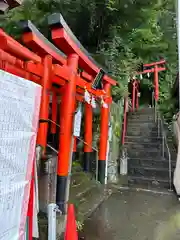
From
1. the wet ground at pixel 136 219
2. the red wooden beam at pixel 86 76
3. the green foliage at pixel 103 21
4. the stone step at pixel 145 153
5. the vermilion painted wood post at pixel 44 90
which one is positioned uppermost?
the green foliage at pixel 103 21

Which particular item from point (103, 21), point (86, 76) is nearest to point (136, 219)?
point (86, 76)

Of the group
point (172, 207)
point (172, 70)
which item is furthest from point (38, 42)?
point (172, 70)

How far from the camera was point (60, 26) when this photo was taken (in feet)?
14.0

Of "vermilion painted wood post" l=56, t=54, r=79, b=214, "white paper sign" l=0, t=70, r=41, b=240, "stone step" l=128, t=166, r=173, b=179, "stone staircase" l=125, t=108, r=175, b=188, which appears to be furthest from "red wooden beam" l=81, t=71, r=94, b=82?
"white paper sign" l=0, t=70, r=41, b=240

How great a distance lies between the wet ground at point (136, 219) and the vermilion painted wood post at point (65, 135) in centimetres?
87

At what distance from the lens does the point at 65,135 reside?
4.63 m

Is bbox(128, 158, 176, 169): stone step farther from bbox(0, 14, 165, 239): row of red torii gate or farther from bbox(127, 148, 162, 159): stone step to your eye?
bbox(0, 14, 165, 239): row of red torii gate

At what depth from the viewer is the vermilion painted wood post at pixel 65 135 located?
4.48 metres

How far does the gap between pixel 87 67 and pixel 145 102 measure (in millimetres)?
12487

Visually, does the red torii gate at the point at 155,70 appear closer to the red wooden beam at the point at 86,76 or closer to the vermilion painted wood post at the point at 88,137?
the vermilion painted wood post at the point at 88,137

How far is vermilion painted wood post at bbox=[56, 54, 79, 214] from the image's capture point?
4480 millimetres

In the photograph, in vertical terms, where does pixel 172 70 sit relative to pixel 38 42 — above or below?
above

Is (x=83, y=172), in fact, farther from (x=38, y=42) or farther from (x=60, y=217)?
(x=38, y=42)

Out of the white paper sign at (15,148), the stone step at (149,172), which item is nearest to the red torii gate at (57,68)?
the white paper sign at (15,148)
